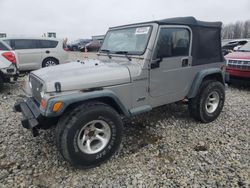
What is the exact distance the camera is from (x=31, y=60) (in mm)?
9711

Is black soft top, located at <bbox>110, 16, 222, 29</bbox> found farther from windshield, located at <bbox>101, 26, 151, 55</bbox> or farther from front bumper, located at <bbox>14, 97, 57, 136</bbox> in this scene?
front bumper, located at <bbox>14, 97, 57, 136</bbox>

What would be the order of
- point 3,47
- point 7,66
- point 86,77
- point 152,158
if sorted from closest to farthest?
point 86,77, point 152,158, point 7,66, point 3,47

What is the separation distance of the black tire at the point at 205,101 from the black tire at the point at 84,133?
1.89m

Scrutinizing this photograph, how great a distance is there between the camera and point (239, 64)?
22.1 ft

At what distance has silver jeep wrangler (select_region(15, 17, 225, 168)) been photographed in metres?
2.70

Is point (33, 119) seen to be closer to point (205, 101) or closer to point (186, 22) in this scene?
point (186, 22)

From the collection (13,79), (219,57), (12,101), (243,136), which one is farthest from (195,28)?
(13,79)

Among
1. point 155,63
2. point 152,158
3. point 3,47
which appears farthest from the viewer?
point 3,47

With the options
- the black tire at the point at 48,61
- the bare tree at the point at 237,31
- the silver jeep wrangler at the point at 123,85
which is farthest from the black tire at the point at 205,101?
the bare tree at the point at 237,31

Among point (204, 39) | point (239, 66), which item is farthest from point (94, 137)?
point (239, 66)

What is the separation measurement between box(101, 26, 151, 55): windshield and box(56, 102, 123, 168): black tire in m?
1.16

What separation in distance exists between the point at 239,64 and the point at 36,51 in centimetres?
851

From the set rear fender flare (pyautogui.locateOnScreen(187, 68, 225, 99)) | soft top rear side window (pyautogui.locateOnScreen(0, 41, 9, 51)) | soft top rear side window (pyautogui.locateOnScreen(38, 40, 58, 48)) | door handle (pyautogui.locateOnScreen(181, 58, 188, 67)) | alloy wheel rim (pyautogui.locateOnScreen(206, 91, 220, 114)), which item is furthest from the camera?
soft top rear side window (pyautogui.locateOnScreen(38, 40, 58, 48))

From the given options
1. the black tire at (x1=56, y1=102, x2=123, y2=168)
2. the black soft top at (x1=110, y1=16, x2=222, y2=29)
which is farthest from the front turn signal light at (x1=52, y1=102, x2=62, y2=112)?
the black soft top at (x1=110, y1=16, x2=222, y2=29)
